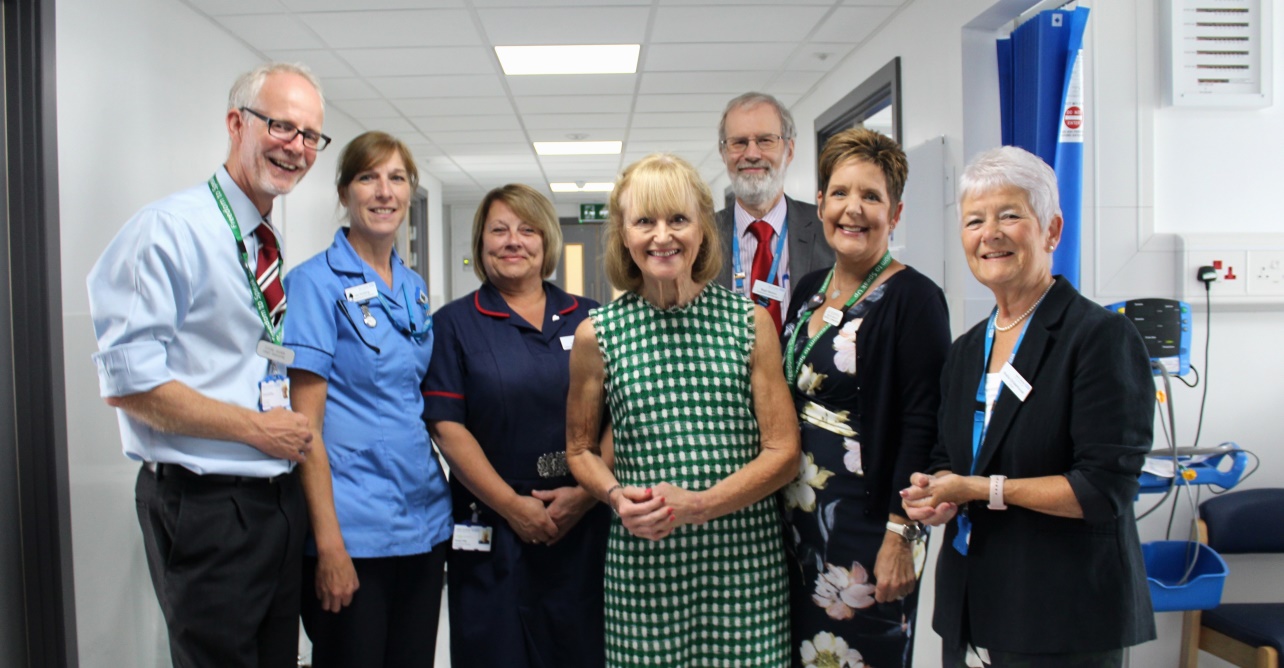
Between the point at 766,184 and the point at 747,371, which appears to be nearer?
the point at 747,371

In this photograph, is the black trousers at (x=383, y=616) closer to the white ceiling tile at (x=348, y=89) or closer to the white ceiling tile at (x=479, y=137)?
the white ceiling tile at (x=348, y=89)

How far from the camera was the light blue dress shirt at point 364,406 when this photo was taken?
6.36 feet

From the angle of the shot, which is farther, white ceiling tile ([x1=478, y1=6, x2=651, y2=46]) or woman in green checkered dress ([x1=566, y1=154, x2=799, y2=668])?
white ceiling tile ([x1=478, y1=6, x2=651, y2=46])

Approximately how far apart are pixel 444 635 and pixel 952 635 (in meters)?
2.97

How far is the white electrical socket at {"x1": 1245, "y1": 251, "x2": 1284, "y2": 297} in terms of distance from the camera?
2.88m

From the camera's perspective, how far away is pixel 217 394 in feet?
5.81

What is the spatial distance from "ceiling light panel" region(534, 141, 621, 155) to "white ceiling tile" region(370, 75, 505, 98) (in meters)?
1.96

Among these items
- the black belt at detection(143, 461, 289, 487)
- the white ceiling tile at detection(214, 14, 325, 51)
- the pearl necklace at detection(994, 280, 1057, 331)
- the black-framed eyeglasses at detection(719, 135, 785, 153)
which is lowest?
the black belt at detection(143, 461, 289, 487)

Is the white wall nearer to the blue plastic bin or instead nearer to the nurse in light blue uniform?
the nurse in light blue uniform

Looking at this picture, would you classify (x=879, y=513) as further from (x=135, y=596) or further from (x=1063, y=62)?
(x=135, y=596)

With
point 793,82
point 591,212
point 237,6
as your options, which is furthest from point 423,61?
point 591,212

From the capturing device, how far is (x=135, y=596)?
2.94 m

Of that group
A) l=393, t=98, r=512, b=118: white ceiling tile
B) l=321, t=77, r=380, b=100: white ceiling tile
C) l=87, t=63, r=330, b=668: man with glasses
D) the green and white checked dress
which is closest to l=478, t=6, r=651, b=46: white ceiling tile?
l=321, t=77, r=380, b=100: white ceiling tile

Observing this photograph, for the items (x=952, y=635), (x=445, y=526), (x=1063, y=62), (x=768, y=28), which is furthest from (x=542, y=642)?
(x=768, y=28)
